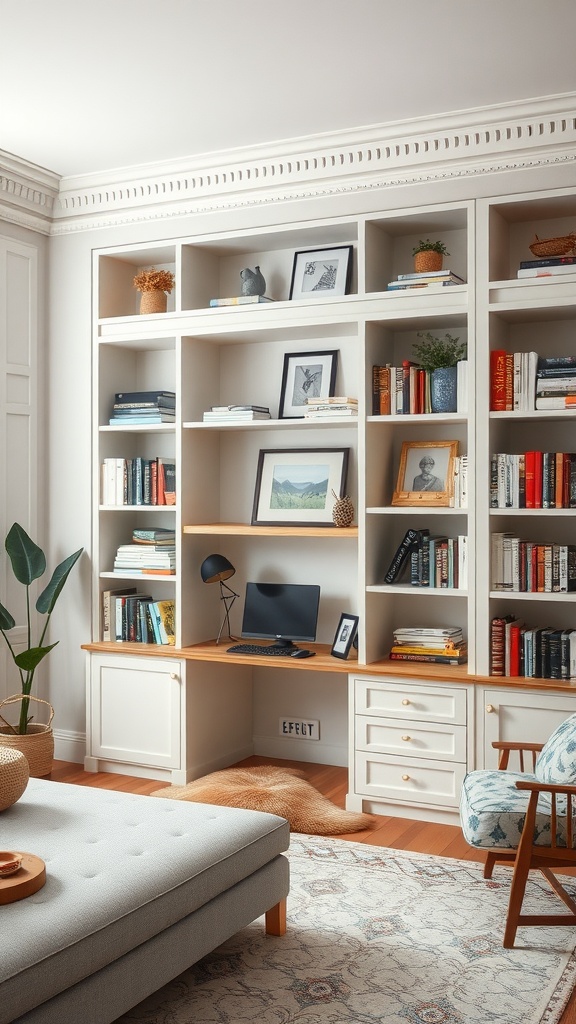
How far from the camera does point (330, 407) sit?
4.41 m

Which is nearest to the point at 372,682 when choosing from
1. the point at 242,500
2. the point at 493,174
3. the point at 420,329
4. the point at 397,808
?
the point at 397,808

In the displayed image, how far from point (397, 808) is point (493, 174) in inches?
109

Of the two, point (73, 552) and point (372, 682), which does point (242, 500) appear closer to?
point (73, 552)

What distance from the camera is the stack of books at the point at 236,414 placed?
15.1 ft

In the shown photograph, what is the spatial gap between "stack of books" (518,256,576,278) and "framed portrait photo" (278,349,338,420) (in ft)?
3.54

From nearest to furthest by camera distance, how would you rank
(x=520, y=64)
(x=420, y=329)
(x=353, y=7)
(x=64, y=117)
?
1. (x=353, y=7)
2. (x=520, y=64)
3. (x=64, y=117)
4. (x=420, y=329)

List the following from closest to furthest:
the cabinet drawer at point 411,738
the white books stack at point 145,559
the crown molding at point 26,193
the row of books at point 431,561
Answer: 1. the cabinet drawer at point 411,738
2. the row of books at point 431,561
3. the crown molding at point 26,193
4. the white books stack at point 145,559

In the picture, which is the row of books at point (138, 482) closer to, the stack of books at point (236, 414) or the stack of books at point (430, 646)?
the stack of books at point (236, 414)

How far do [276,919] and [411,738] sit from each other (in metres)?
1.28

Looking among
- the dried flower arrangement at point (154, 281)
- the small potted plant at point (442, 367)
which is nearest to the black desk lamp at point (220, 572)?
the small potted plant at point (442, 367)

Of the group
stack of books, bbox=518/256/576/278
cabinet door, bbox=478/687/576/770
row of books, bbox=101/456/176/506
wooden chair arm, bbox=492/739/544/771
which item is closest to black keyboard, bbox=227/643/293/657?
row of books, bbox=101/456/176/506

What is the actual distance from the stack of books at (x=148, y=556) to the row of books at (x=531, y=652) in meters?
1.71

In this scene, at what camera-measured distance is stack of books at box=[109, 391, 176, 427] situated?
4.86m

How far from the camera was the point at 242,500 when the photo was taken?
5.04 m
